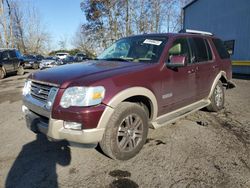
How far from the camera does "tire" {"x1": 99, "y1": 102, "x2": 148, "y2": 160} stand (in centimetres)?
312

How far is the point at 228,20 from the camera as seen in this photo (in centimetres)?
1432

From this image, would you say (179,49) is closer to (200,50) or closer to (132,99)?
(200,50)

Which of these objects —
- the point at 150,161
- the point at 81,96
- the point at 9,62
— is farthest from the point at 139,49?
the point at 9,62

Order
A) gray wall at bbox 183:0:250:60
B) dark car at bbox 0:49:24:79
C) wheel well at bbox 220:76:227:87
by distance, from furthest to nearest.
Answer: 1. dark car at bbox 0:49:24:79
2. gray wall at bbox 183:0:250:60
3. wheel well at bbox 220:76:227:87

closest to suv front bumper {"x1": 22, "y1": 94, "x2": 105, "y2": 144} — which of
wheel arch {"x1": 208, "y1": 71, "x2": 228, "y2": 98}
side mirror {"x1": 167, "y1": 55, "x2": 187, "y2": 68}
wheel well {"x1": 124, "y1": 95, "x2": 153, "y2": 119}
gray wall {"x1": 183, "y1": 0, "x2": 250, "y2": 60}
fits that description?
wheel well {"x1": 124, "y1": 95, "x2": 153, "y2": 119}

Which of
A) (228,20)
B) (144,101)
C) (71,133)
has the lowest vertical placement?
(71,133)

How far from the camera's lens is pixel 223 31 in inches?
583

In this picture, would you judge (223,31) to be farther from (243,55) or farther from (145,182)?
(145,182)

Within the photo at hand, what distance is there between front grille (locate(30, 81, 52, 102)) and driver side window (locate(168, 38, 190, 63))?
7.01 ft

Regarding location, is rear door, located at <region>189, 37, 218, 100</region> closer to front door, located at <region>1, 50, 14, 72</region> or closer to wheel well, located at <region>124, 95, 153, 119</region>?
wheel well, located at <region>124, 95, 153, 119</region>

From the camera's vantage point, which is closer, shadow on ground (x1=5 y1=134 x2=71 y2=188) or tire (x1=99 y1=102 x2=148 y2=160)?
shadow on ground (x1=5 y1=134 x2=71 y2=188)

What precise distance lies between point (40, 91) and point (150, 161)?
6.35 ft

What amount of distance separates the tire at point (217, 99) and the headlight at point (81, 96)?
11.2 ft

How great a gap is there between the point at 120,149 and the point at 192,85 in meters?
2.12
